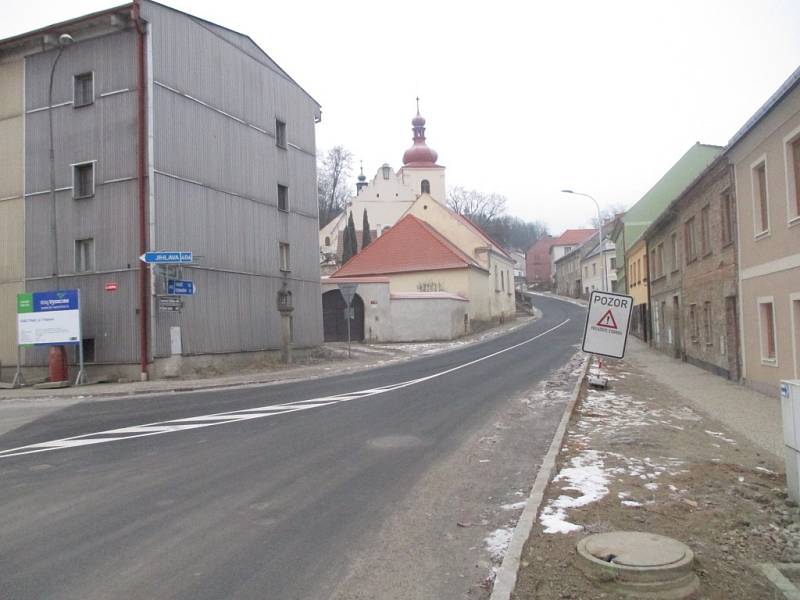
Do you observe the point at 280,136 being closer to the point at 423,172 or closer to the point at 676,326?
the point at 676,326

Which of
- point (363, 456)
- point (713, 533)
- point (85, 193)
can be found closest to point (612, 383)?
point (363, 456)

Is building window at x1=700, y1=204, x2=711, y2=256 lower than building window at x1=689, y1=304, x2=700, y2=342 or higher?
higher

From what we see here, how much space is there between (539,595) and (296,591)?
62.4 inches

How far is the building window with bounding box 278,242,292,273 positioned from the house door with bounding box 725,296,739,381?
17687 millimetres

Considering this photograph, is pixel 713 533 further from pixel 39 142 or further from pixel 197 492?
pixel 39 142

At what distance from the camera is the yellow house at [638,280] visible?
35500 millimetres

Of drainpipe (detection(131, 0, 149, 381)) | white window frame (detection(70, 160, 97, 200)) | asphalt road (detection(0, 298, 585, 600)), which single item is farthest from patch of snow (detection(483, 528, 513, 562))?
white window frame (detection(70, 160, 97, 200))

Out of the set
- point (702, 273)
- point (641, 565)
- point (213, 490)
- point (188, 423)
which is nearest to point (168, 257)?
point (188, 423)

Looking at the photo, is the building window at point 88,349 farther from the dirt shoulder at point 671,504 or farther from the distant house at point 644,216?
the distant house at point 644,216

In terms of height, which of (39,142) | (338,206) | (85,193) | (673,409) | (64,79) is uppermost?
(338,206)

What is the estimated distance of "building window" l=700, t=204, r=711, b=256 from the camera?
1953 centimetres

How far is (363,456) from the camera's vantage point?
348 inches

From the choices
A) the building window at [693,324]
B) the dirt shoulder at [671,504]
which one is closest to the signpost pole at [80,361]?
the dirt shoulder at [671,504]

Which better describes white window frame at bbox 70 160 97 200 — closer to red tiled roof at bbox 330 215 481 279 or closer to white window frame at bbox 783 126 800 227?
white window frame at bbox 783 126 800 227
